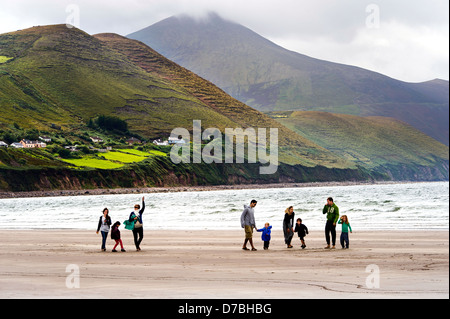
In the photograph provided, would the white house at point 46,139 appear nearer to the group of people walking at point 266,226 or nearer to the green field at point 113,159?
the green field at point 113,159

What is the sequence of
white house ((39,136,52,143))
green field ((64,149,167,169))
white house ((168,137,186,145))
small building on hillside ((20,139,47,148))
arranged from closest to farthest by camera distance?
green field ((64,149,167,169)) → small building on hillside ((20,139,47,148)) → white house ((39,136,52,143)) → white house ((168,137,186,145))

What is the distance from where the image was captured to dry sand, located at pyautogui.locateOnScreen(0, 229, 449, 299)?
43.3 ft

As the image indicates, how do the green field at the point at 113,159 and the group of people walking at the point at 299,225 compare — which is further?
the green field at the point at 113,159

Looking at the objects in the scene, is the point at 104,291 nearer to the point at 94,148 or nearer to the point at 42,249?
the point at 42,249

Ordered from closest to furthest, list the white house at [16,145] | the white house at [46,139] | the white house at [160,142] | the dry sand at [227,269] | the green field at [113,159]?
the dry sand at [227,269]
the green field at [113,159]
the white house at [16,145]
the white house at [46,139]
the white house at [160,142]

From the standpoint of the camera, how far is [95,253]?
890 inches

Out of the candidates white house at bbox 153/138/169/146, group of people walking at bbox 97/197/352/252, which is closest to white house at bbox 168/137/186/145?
white house at bbox 153/138/169/146

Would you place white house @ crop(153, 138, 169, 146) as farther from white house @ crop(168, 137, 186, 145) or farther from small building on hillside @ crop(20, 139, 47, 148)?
small building on hillside @ crop(20, 139, 47, 148)

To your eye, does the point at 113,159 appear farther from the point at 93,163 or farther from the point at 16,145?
the point at 16,145

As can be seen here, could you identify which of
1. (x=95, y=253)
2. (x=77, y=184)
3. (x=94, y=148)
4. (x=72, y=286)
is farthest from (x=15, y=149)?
(x=72, y=286)

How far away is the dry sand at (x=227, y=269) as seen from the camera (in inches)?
520

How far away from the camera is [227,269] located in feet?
57.1

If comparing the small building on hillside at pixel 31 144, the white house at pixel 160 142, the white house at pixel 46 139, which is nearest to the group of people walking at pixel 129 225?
the small building on hillside at pixel 31 144
